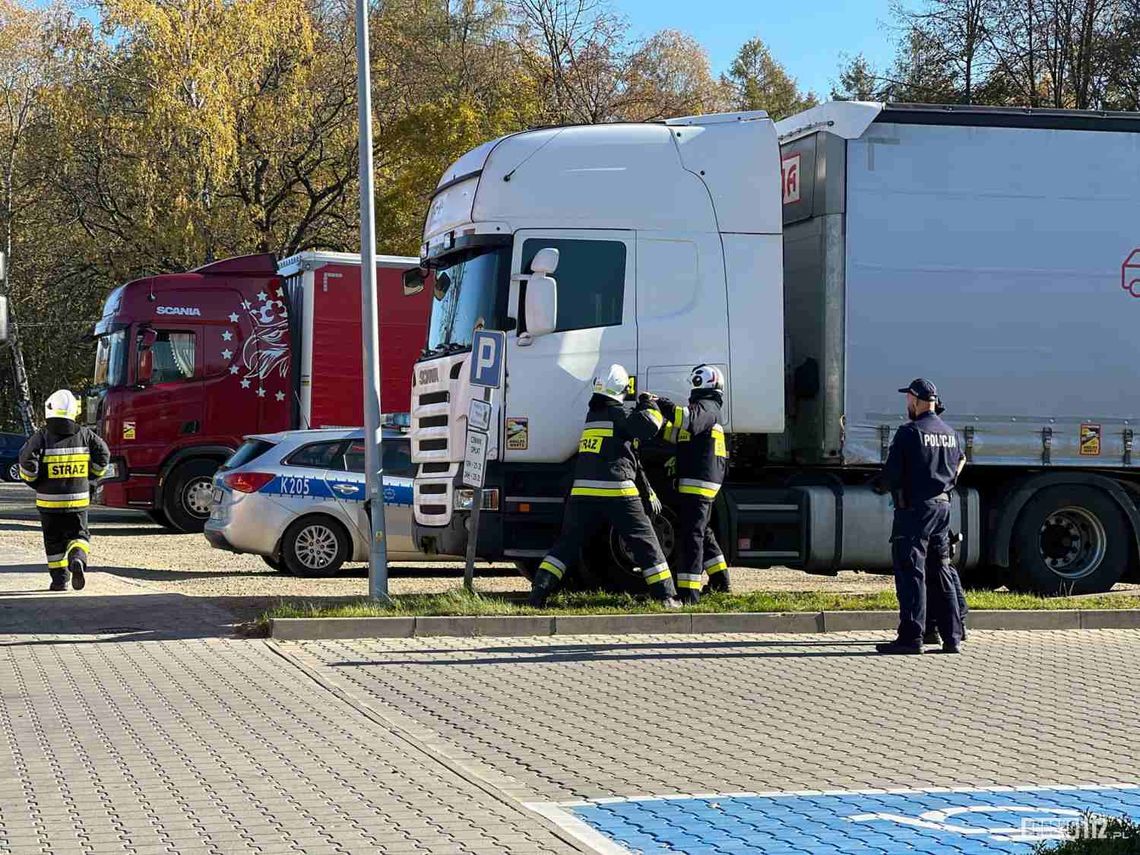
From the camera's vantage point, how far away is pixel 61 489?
1414 centimetres

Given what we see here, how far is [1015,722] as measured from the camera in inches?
342

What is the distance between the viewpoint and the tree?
4773 centimetres

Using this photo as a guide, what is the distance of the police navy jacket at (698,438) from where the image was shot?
1226cm

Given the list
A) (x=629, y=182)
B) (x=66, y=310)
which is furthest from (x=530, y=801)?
(x=66, y=310)

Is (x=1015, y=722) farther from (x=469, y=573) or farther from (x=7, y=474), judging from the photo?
(x=7, y=474)

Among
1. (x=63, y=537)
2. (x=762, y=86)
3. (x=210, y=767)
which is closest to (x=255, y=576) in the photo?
(x=63, y=537)

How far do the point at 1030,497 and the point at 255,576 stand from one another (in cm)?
788

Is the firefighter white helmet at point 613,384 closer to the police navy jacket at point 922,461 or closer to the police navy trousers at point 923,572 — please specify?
the police navy jacket at point 922,461

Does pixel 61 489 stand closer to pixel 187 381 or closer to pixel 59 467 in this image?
pixel 59 467

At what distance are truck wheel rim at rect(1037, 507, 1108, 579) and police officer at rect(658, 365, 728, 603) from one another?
3542mm

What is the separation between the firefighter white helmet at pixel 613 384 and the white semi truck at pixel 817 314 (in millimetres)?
506

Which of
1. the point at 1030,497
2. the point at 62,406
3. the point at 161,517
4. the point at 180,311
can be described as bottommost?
the point at 161,517

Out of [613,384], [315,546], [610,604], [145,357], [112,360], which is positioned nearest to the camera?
[613,384]

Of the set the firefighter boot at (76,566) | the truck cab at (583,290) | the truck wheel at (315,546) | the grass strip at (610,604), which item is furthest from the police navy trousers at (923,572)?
the firefighter boot at (76,566)
